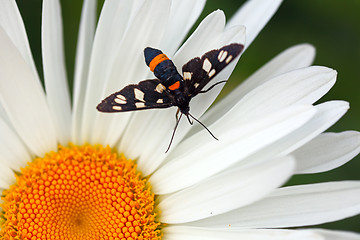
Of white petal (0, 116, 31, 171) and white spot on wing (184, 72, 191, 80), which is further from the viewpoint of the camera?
white petal (0, 116, 31, 171)

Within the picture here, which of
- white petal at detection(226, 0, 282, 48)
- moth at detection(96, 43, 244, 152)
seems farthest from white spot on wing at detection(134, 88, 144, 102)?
white petal at detection(226, 0, 282, 48)

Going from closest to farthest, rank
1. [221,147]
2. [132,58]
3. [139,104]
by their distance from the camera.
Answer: [221,147]
[139,104]
[132,58]

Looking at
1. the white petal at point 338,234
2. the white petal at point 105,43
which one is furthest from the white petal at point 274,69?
the white petal at point 338,234

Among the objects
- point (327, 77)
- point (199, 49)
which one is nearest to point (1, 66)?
point (199, 49)

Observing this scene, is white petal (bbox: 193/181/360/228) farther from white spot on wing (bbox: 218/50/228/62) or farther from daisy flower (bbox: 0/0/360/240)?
white spot on wing (bbox: 218/50/228/62)

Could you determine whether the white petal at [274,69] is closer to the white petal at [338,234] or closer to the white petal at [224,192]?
the white petal at [224,192]

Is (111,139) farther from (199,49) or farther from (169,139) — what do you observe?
(199,49)

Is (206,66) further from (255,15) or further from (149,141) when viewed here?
(149,141)

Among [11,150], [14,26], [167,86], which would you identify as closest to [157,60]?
[167,86]
